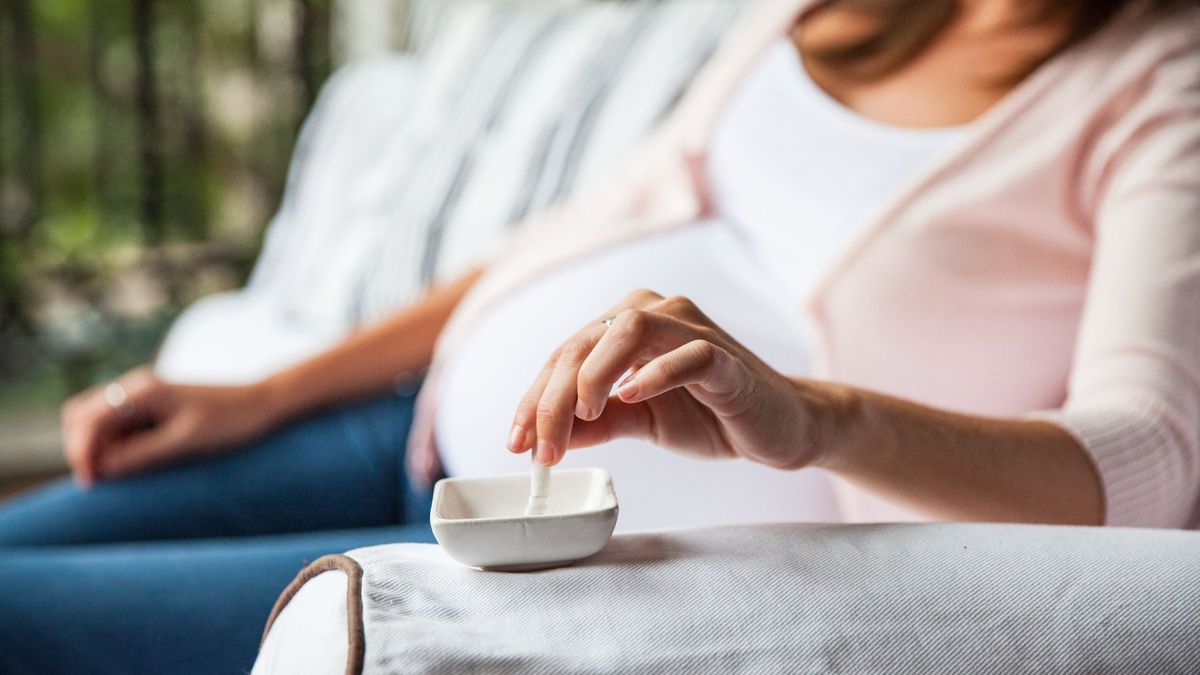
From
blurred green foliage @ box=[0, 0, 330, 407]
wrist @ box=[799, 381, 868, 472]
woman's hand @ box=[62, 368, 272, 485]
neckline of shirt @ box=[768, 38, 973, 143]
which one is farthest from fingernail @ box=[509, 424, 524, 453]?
blurred green foliage @ box=[0, 0, 330, 407]

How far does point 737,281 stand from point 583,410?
45 centimetres

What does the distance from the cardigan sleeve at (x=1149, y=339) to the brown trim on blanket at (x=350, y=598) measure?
1.41ft

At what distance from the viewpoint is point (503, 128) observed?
1.45m

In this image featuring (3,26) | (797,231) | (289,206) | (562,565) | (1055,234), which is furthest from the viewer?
(3,26)

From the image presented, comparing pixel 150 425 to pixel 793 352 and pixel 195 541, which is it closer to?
pixel 195 541

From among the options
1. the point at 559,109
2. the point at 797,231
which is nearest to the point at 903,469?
the point at 797,231

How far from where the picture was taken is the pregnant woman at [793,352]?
62cm

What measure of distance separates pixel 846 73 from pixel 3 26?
2.11 meters

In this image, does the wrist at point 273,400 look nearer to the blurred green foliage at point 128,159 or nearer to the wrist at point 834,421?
the wrist at point 834,421

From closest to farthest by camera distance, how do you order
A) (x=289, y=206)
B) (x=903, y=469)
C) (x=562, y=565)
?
(x=562, y=565) < (x=903, y=469) < (x=289, y=206)

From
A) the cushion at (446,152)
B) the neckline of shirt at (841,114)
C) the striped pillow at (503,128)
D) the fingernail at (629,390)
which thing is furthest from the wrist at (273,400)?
the fingernail at (629,390)

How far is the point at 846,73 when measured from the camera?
0.93 metres

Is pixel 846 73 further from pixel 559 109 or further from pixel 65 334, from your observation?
pixel 65 334

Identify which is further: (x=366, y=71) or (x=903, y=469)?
(x=366, y=71)
